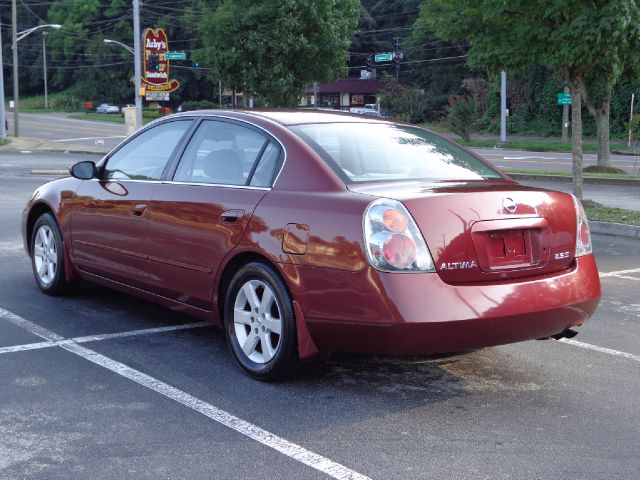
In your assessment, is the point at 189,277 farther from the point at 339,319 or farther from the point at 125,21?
the point at 125,21

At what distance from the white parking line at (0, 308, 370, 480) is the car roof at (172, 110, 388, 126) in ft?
5.83

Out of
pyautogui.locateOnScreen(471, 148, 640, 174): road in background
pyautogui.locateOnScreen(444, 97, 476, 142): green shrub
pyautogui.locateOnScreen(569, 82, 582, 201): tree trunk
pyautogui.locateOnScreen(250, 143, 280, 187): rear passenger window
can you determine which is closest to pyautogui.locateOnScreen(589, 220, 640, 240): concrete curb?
pyautogui.locateOnScreen(569, 82, 582, 201): tree trunk

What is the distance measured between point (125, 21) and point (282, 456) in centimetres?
10240

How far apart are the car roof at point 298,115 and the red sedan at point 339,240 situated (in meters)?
0.03

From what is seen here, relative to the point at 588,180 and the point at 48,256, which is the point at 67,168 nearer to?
the point at 588,180

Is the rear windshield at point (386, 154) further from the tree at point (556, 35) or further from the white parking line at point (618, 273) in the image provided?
the tree at point (556, 35)

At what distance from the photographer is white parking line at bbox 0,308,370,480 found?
12.7 ft

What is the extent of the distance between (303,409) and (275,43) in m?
30.4

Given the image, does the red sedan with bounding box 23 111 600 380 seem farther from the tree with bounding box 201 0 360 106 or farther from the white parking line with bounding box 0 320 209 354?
the tree with bounding box 201 0 360 106

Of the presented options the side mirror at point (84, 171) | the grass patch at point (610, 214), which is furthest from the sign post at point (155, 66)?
the side mirror at point (84, 171)

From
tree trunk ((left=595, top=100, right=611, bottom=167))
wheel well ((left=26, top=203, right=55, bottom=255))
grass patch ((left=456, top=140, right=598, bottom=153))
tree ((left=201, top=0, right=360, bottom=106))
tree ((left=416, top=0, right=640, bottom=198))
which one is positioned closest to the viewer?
wheel well ((left=26, top=203, right=55, bottom=255))

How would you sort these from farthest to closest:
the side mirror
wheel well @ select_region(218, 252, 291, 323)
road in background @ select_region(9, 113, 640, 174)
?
road in background @ select_region(9, 113, 640, 174) < the side mirror < wheel well @ select_region(218, 252, 291, 323)

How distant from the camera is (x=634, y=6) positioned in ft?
44.4

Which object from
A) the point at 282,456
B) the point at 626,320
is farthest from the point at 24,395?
the point at 626,320
